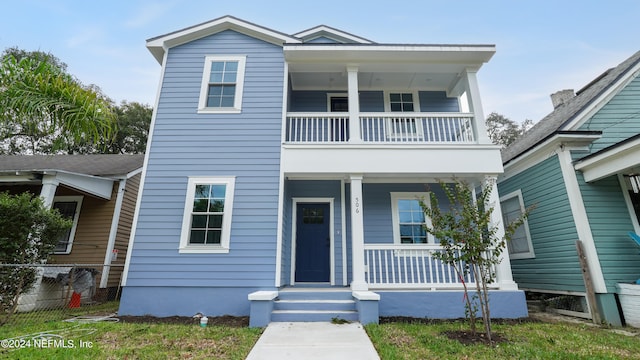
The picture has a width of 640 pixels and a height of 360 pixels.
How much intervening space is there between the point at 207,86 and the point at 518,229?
920 cm

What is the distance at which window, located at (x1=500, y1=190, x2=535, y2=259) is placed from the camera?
24.0ft

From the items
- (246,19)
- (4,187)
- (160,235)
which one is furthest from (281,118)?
(4,187)

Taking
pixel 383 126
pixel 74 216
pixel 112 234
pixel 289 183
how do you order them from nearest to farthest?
1. pixel 383 126
2. pixel 289 183
3. pixel 112 234
4. pixel 74 216

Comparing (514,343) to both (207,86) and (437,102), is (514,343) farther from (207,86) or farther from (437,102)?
(207,86)

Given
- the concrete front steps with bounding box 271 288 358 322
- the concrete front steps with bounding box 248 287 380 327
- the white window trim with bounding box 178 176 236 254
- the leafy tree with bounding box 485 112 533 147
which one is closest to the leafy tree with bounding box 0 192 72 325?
the white window trim with bounding box 178 176 236 254

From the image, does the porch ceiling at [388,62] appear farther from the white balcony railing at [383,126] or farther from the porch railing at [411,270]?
the porch railing at [411,270]

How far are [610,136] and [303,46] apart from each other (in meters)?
7.75

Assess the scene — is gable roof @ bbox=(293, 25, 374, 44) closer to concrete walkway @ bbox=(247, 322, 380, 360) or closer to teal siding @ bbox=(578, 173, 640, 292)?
teal siding @ bbox=(578, 173, 640, 292)

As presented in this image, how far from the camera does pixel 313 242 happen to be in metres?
7.27

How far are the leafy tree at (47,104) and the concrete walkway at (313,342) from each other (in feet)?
13.6

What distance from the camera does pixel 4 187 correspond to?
8742 millimetres

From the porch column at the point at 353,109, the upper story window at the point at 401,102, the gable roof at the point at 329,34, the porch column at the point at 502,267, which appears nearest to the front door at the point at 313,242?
the porch column at the point at 353,109

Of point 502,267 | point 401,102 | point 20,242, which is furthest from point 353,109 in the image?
point 20,242

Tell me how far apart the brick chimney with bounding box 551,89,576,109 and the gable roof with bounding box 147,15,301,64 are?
985 cm
